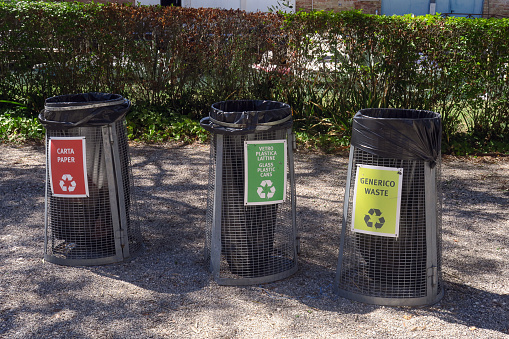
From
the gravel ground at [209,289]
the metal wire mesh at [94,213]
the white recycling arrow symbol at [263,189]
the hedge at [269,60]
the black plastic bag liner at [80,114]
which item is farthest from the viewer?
the hedge at [269,60]

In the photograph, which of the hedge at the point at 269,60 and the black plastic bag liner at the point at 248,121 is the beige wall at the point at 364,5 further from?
the black plastic bag liner at the point at 248,121

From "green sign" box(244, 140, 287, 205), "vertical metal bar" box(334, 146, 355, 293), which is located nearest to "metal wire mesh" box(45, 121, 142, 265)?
"green sign" box(244, 140, 287, 205)

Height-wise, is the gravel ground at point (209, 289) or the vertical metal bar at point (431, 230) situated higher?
the vertical metal bar at point (431, 230)

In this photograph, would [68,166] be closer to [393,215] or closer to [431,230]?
[393,215]

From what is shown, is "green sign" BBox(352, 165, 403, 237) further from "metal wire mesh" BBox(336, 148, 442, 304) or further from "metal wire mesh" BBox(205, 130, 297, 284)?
"metal wire mesh" BBox(205, 130, 297, 284)

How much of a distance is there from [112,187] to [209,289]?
101 cm

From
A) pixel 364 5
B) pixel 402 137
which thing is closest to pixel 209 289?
pixel 402 137

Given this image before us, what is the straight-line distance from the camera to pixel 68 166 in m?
3.72

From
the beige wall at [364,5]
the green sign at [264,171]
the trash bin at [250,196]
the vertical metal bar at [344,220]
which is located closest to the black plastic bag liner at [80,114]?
the trash bin at [250,196]

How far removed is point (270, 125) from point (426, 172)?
1003mm

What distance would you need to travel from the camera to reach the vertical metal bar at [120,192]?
3783mm

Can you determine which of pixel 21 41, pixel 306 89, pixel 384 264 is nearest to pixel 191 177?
pixel 306 89

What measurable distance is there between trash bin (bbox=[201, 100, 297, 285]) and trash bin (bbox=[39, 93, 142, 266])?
0.68m

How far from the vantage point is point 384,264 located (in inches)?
133
